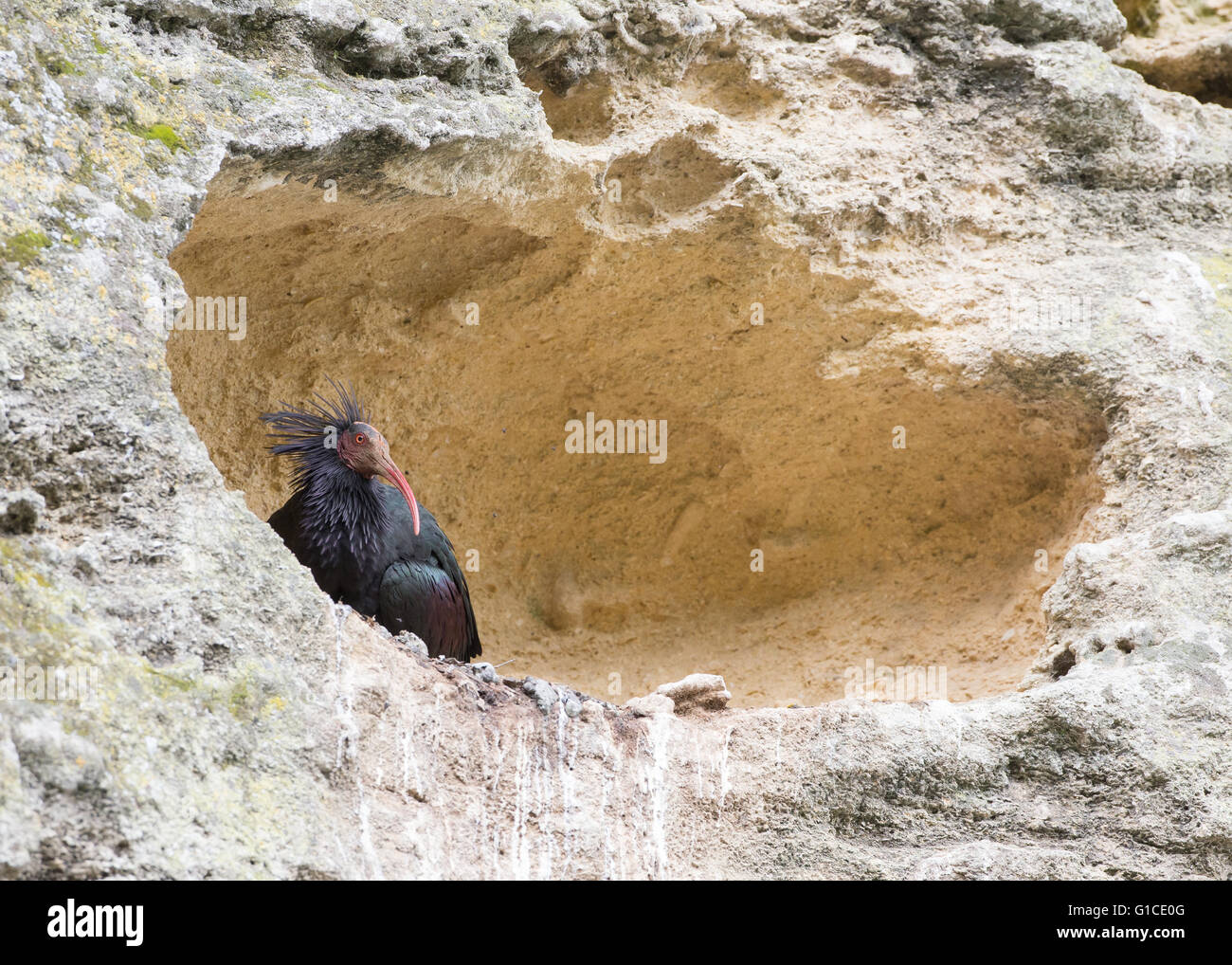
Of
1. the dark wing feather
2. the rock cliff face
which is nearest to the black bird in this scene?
the dark wing feather

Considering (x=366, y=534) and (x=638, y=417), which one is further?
(x=638, y=417)

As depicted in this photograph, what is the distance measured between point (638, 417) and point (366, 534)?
5.10 feet

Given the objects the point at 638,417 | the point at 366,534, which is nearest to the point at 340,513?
the point at 366,534

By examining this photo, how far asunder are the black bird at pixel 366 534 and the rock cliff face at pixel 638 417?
0.61 metres

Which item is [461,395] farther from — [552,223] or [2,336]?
[2,336]

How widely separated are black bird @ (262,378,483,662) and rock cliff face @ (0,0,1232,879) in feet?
2.00

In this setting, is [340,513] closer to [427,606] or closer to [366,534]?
[366,534]

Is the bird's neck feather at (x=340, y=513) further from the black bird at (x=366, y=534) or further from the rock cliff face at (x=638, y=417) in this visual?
the rock cliff face at (x=638, y=417)

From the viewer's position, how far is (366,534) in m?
4.85

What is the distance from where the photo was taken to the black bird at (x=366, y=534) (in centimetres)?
479

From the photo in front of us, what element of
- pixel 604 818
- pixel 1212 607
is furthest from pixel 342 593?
pixel 1212 607

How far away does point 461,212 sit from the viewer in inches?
195

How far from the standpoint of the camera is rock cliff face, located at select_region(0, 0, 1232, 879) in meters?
3.09

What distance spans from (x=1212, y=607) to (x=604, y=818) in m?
2.05
